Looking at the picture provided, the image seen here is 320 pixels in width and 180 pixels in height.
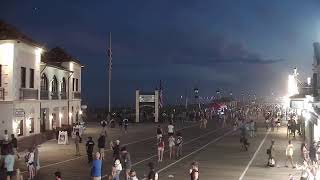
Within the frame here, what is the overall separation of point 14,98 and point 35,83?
17.3 ft

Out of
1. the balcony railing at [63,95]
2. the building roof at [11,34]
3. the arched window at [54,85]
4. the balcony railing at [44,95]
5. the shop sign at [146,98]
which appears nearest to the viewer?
the building roof at [11,34]

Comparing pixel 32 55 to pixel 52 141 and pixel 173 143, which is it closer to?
pixel 52 141

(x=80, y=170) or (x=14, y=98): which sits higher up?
(x=14, y=98)

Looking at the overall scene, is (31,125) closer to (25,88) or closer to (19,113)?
(25,88)

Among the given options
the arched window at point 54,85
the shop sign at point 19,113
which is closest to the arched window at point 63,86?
the arched window at point 54,85

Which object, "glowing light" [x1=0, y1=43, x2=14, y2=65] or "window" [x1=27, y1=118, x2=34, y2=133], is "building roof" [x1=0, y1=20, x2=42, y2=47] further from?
"window" [x1=27, y1=118, x2=34, y2=133]

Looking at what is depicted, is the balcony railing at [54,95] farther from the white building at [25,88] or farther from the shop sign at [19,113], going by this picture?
the shop sign at [19,113]

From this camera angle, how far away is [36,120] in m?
41.8

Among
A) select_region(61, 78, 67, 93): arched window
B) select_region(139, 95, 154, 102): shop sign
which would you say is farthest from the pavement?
select_region(139, 95, 154, 102): shop sign

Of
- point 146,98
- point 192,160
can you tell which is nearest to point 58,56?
point 146,98

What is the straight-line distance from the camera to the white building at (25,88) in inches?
1431

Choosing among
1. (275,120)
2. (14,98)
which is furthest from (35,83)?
(275,120)

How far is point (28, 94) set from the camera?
130ft

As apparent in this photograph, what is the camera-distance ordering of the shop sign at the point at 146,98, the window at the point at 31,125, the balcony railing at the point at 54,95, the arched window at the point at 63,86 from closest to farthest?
1. the window at the point at 31,125
2. the balcony railing at the point at 54,95
3. the arched window at the point at 63,86
4. the shop sign at the point at 146,98
